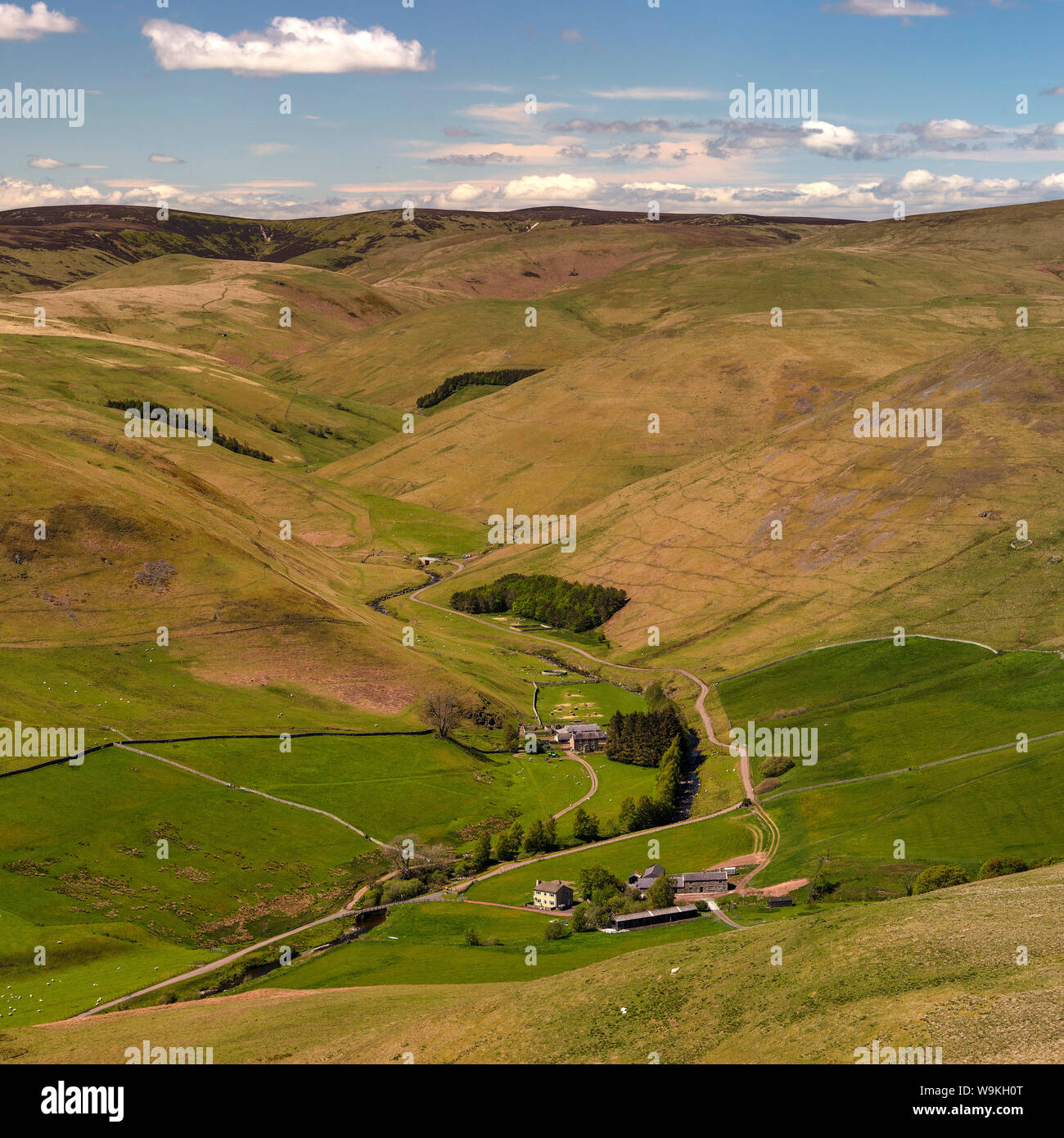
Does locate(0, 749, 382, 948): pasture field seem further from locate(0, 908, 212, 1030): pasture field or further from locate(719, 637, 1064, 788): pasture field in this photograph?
locate(719, 637, 1064, 788): pasture field

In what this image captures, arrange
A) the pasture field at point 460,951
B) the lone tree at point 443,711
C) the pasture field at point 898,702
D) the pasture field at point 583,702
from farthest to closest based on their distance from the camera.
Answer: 1. the pasture field at point 583,702
2. the lone tree at point 443,711
3. the pasture field at point 898,702
4. the pasture field at point 460,951

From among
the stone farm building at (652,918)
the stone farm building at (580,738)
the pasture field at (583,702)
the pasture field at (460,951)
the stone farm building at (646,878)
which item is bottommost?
the pasture field at (460,951)

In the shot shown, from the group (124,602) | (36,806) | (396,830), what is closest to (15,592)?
(124,602)

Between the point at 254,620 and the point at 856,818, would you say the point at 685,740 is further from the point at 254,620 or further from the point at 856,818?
the point at 254,620

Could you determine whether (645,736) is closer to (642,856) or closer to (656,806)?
(656,806)

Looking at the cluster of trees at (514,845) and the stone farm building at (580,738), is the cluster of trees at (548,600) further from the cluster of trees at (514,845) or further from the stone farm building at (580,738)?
the cluster of trees at (514,845)

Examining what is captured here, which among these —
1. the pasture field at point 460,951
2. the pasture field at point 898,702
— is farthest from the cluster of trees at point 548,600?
the pasture field at point 460,951

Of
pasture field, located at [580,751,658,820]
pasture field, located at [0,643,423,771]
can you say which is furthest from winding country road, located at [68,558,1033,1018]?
pasture field, located at [0,643,423,771]
